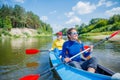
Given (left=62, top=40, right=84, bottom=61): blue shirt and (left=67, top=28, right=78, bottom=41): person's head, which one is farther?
(left=62, top=40, right=84, bottom=61): blue shirt

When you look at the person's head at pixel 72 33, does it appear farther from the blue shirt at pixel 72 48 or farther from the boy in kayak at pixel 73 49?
the blue shirt at pixel 72 48

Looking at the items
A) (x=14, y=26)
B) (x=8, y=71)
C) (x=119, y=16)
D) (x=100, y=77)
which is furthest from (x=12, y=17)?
(x=100, y=77)

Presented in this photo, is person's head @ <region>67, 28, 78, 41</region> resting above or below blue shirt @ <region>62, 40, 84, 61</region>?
above

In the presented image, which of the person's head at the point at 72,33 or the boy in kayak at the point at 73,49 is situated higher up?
the person's head at the point at 72,33

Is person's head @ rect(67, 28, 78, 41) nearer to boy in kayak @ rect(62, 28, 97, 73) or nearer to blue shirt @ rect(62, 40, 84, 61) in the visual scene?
boy in kayak @ rect(62, 28, 97, 73)

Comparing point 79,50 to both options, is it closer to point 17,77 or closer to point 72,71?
point 72,71

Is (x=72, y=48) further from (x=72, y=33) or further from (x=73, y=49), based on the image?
(x=72, y=33)

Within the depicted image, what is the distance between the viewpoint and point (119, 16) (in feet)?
247

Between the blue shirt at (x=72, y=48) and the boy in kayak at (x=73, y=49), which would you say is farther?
the blue shirt at (x=72, y=48)

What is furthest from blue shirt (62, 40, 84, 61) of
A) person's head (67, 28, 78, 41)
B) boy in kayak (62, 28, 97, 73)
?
person's head (67, 28, 78, 41)

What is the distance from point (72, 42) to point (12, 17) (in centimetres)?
7546

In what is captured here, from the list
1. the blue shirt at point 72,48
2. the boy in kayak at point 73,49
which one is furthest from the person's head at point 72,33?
the blue shirt at point 72,48

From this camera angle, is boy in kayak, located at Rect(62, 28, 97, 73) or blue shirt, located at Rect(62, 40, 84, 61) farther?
blue shirt, located at Rect(62, 40, 84, 61)

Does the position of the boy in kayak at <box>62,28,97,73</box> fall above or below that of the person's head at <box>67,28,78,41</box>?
below
